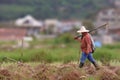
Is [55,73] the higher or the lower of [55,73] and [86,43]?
the lower

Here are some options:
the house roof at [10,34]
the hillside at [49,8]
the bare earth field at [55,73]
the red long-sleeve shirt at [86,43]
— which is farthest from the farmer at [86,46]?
the hillside at [49,8]

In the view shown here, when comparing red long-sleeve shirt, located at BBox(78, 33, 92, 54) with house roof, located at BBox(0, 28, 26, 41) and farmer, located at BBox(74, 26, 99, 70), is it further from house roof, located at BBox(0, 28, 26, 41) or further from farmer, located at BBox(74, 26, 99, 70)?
house roof, located at BBox(0, 28, 26, 41)

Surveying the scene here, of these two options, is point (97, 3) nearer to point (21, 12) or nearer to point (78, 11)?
point (78, 11)

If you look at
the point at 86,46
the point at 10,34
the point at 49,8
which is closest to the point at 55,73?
the point at 86,46

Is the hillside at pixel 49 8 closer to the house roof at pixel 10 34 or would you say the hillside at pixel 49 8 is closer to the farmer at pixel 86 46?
the house roof at pixel 10 34

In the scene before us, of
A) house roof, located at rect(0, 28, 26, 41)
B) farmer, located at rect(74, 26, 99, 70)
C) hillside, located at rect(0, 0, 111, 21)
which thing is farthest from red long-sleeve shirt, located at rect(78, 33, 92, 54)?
hillside, located at rect(0, 0, 111, 21)

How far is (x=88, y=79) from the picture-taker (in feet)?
31.4

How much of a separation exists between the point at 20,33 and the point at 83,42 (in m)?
35.8

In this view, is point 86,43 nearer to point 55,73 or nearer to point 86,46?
point 86,46

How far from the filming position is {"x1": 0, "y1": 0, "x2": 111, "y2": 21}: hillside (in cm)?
7525

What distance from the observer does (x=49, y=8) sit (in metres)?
74.9

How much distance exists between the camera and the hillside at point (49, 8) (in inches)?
2963

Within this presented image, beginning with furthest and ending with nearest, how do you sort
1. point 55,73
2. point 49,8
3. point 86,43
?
point 49,8 → point 86,43 → point 55,73

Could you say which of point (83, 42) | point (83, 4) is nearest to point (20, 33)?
point (83, 4)
